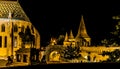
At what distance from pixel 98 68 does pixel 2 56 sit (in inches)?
1734

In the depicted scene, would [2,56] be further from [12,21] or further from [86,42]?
[86,42]

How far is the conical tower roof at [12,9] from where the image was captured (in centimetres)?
5397

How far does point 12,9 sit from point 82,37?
10370mm

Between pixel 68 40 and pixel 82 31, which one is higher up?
pixel 82 31

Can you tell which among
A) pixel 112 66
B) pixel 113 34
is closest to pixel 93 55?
pixel 113 34

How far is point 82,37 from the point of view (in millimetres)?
57219

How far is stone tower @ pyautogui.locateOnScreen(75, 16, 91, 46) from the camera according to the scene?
55.9 meters

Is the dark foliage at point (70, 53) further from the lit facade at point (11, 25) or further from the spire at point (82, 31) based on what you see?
the spire at point (82, 31)

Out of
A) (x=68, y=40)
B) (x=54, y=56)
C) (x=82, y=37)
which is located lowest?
(x=54, y=56)

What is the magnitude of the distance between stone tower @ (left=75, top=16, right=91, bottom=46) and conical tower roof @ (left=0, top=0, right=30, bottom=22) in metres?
7.68

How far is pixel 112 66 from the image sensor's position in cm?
869

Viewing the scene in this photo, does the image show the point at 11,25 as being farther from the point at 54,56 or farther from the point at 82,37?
the point at 54,56

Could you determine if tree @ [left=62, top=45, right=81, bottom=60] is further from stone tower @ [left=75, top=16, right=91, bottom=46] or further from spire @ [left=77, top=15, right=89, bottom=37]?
spire @ [left=77, top=15, right=89, bottom=37]


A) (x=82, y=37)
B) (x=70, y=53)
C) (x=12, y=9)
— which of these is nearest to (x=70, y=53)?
(x=70, y=53)
